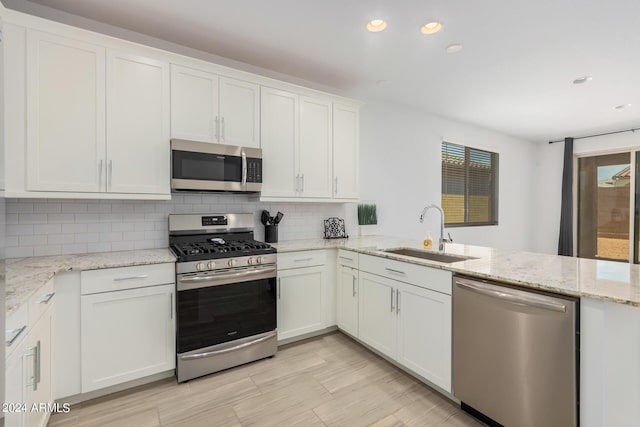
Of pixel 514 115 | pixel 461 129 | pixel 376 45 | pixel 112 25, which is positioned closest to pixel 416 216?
pixel 461 129

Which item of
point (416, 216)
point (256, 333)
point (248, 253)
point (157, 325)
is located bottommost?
point (256, 333)

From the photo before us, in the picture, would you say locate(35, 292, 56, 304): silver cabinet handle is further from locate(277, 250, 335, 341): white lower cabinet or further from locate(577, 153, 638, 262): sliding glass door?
locate(577, 153, 638, 262): sliding glass door

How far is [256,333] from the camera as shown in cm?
253

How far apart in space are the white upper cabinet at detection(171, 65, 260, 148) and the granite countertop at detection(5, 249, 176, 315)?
99 cm

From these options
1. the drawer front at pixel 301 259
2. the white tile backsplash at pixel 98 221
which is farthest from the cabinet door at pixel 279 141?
the drawer front at pixel 301 259

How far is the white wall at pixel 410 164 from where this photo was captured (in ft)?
13.2

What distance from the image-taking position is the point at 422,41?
2555mm

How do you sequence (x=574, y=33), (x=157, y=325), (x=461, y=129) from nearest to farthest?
(x=157, y=325) < (x=574, y=33) < (x=461, y=129)

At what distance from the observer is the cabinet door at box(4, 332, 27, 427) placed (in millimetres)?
1142

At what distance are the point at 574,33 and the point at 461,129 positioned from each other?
2.67 meters

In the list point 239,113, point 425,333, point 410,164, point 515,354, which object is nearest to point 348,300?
point 425,333

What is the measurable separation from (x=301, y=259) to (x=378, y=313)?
2.76ft

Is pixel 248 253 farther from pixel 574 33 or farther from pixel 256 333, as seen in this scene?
pixel 574 33

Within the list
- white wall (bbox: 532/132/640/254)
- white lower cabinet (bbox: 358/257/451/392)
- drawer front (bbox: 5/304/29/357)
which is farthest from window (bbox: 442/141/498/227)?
drawer front (bbox: 5/304/29/357)
